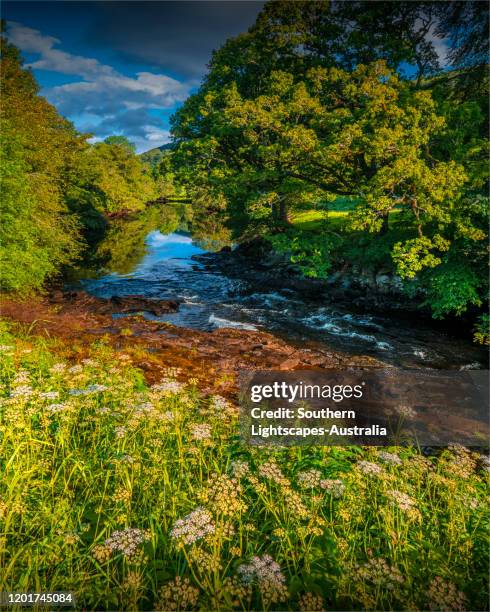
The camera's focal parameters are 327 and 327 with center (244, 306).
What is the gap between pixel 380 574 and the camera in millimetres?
2988

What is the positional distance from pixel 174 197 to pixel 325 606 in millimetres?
114586

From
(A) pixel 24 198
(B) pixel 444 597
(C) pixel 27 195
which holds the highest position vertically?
(C) pixel 27 195

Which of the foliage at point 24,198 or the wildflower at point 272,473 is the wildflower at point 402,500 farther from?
the foliage at point 24,198

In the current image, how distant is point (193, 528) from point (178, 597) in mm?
492

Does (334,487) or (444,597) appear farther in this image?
(334,487)

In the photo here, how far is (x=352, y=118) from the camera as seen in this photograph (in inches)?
590

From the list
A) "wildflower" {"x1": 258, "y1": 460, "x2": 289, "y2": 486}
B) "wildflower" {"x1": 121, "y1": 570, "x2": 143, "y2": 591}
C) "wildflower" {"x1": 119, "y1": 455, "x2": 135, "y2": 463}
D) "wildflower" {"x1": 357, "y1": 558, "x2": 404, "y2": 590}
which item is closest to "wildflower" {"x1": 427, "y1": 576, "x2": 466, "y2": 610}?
"wildflower" {"x1": 357, "y1": 558, "x2": 404, "y2": 590}

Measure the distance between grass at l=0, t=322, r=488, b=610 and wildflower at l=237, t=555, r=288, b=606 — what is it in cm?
1

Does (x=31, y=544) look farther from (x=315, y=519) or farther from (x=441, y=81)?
(x=441, y=81)

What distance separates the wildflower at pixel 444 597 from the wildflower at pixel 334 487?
44.0 inches

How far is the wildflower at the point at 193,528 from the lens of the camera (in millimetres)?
3029

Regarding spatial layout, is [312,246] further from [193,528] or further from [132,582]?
[132,582]

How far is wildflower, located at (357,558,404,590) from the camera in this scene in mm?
2919

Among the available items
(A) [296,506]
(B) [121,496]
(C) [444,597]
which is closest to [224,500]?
(A) [296,506]
